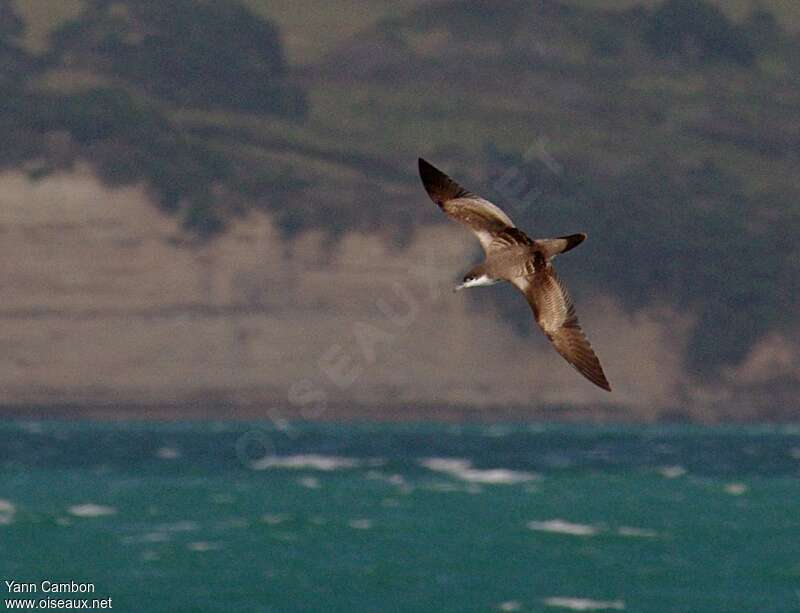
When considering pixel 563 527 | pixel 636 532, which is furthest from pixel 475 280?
pixel 563 527

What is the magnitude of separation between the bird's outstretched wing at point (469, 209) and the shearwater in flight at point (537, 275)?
20 millimetres

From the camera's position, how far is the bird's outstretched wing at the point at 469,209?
3441 centimetres

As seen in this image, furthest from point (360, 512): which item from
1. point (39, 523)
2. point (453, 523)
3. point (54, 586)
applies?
point (54, 586)

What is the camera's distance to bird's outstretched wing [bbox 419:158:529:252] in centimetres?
3441

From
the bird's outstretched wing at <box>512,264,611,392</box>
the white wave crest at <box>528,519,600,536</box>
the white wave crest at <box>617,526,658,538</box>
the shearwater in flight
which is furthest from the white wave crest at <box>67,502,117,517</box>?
the bird's outstretched wing at <box>512,264,611,392</box>

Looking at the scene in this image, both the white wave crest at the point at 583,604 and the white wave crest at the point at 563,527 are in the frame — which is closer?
the white wave crest at the point at 583,604

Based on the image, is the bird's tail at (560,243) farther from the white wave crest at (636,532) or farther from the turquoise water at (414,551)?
the white wave crest at (636,532)

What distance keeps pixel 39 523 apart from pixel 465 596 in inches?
2483

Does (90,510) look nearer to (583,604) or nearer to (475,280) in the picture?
(583,604)

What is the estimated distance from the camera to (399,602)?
10169 cm

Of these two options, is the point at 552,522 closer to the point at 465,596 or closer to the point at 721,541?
the point at 721,541

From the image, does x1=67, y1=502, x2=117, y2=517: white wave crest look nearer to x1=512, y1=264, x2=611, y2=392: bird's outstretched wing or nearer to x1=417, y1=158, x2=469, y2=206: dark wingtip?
x1=417, y1=158, x2=469, y2=206: dark wingtip

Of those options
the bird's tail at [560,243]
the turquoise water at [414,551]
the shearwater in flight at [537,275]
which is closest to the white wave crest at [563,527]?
the turquoise water at [414,551]

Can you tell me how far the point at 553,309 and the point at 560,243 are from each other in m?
1.67
